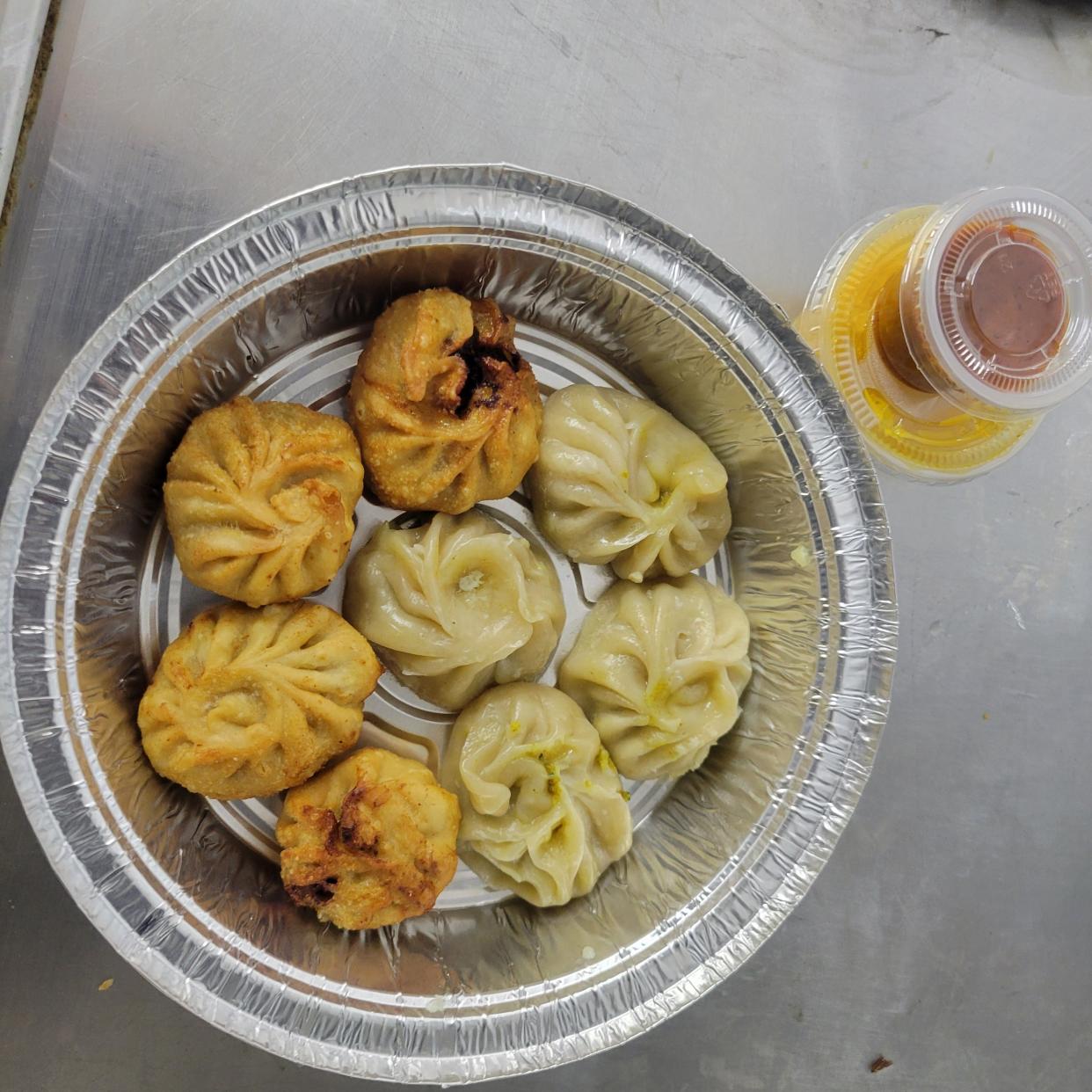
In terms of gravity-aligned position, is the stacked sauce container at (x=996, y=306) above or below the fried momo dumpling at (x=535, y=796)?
above

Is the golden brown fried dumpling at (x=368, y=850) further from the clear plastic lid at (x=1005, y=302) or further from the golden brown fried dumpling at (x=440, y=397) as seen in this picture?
the clear plastic lid at (x=1005, y=302)

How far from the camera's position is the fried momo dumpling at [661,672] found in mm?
1620

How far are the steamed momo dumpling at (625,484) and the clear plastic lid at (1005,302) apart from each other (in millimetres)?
411

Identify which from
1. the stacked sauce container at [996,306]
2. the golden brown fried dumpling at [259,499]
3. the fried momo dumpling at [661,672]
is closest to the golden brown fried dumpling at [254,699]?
the golden brown fried dumpling at [259,499]

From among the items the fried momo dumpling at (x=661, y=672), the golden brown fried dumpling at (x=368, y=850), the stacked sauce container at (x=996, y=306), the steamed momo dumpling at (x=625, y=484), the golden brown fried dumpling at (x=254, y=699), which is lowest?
the golden brown fried dumpling at (x=368, y=850)

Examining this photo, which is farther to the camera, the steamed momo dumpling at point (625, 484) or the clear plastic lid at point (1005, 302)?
the steamed momo dumpling at point (625, 484)

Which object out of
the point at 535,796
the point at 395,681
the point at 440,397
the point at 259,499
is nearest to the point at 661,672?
the point at 535,796

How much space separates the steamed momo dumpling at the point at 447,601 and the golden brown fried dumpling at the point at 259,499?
13 centimetres

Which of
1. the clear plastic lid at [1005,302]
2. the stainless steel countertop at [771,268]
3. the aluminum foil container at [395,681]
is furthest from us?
the stainless steel countertop at [771,268]

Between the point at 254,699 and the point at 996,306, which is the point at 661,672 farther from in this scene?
the point at 996,306

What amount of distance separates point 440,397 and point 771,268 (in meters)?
0.73

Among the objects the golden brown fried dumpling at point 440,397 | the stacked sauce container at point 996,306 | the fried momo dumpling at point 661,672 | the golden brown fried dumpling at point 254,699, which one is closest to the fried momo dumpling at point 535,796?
the fried momo dumpling at point 661,672

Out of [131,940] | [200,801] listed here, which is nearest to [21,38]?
[200,801]

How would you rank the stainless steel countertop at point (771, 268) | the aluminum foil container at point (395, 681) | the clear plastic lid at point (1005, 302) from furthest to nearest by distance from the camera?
1. the stainless steel countertop at point (771, 268)
2. the clear plastic lid at point (1005, 302)
3. the aluminum foil container at point (395, 681)
